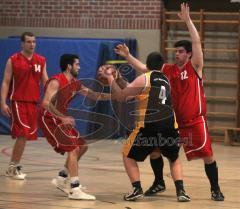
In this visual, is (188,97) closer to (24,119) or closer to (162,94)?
(162,94)

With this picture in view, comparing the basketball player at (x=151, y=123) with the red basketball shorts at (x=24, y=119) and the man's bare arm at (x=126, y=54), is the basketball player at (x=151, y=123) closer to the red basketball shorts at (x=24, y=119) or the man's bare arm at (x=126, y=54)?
the man's bare arm at (x=126, y=54)

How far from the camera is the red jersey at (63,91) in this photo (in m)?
9.02

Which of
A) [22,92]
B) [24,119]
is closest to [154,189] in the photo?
[24,119]

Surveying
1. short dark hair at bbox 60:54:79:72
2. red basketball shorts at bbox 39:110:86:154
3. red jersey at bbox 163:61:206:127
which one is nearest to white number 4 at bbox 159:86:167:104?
red jersey at bbox 163:61:206:127

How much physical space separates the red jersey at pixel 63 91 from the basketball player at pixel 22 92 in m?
1.40

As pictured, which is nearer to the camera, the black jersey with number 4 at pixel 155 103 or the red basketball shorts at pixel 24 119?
the black jersey with number 4 at pixel 155 103

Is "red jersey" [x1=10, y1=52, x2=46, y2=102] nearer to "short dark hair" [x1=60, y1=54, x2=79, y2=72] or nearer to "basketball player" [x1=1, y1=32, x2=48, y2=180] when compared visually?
"basketball player" [x1=1, y1=32, x2=48, y2=180]

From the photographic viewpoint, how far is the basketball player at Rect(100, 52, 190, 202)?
8461mm

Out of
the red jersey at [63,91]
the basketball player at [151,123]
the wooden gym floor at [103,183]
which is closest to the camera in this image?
the wooden gym floor at [103,183]

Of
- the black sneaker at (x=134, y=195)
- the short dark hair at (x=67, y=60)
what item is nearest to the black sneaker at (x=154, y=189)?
the black sneaker at (x=134, y=195)

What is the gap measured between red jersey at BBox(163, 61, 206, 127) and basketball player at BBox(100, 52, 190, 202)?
0.15 metres

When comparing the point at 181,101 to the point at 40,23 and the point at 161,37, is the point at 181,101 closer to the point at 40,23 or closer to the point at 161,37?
the point at 161,37

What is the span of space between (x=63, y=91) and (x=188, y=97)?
1597 millimetres

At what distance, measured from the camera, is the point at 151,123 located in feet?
27.8
